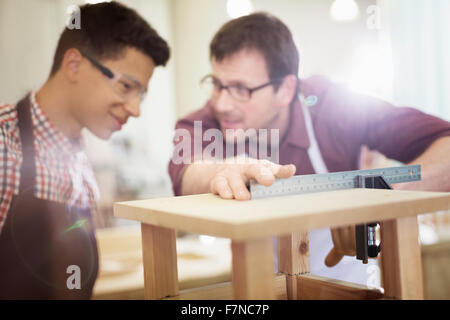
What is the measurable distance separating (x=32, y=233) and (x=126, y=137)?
49cm

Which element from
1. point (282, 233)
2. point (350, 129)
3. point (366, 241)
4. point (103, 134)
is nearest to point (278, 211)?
point (282, 233)

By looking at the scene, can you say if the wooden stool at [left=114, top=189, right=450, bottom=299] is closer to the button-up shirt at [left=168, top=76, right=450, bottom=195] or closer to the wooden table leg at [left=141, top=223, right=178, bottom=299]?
the wooden table leg at [left=141, top=223, right=178, bottom=299]

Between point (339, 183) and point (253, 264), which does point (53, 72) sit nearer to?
point (339, 183)

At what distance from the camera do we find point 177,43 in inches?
74.7

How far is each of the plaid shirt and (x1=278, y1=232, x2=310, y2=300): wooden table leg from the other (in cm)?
89

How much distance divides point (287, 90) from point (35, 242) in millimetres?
1168

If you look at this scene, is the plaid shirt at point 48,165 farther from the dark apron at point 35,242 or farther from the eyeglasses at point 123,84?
the eyeglasses at point 123,84

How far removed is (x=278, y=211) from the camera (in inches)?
32.7

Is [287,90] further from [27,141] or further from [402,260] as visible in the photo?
[402,260]

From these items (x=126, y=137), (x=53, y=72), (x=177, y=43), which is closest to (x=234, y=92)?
(x=177, y=43)

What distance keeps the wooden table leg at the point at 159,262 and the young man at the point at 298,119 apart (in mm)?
767

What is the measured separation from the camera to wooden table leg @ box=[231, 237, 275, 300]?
29.9 inches

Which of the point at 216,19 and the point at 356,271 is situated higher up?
the point at 216,19

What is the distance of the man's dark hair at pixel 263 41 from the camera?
195 cm
